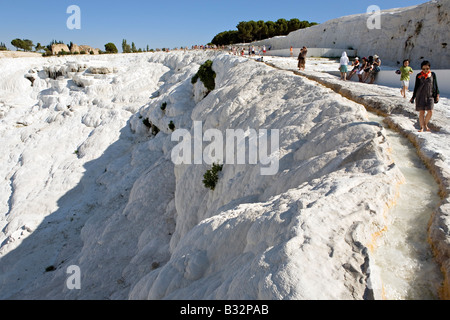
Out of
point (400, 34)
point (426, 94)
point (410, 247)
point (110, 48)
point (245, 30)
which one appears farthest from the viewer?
point (110, 48)

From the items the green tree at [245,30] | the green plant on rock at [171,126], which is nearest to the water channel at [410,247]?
the green plant on rock at [171,126]

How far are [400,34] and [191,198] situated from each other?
23.2 metres

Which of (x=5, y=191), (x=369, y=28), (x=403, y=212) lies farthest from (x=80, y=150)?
(x=369, y=28)

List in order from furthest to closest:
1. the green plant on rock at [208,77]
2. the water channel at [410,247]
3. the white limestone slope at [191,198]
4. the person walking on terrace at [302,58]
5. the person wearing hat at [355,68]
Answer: the green plant on rock at [208,77]
the person walking on terrace at [302,58]
the person wearing hat at [355,68]
the white limestone slope at [191,198]
the water channel at [410,247]

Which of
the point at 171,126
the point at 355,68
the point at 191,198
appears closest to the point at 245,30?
the point at 171,126

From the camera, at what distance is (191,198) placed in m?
10.5

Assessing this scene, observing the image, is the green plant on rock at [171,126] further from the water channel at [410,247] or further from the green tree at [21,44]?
the green tree at [21,44]

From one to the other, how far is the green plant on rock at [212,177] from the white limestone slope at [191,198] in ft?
1.02

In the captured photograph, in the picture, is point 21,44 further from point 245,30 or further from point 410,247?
point 410,247

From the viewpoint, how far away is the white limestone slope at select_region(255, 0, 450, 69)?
19.0 meters

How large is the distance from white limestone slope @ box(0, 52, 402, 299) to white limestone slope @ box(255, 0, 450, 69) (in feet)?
46.4

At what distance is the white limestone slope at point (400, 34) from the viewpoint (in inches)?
748

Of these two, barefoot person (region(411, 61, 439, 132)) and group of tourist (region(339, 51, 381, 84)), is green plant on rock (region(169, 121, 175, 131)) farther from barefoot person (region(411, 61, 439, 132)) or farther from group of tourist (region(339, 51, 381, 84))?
barefoot person (region(411, 61, 439, 132))

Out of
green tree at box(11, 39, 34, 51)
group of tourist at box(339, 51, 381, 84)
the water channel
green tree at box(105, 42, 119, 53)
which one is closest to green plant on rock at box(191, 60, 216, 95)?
group of tourist at box(339, 51, 381, 84)
